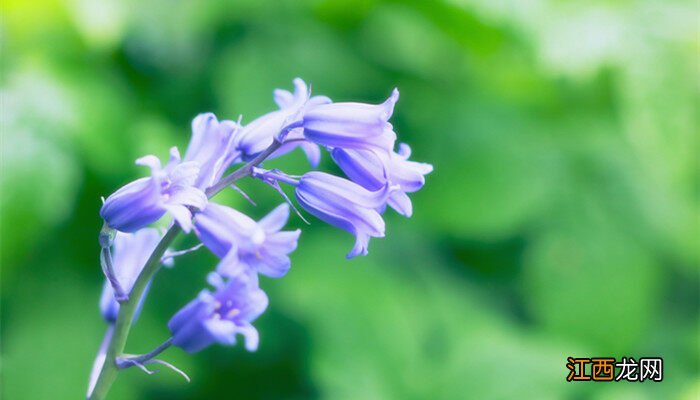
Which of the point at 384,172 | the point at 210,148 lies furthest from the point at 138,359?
the point at 384,172

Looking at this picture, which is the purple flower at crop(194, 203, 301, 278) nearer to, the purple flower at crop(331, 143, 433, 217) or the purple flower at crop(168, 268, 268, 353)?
the purple flower at crop(168, 268, 268, 353)

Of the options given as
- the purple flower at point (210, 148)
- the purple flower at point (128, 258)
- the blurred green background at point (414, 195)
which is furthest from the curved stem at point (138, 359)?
the blurred green background at point (414, 195)

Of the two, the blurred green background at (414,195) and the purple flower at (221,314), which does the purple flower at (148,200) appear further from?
the blurred green background at (414,195)

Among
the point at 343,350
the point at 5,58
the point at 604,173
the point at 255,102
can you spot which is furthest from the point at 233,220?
the point at 604,173

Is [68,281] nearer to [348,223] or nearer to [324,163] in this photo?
[324,163]

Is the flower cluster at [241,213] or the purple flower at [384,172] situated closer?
the flower cluster at [241,213]

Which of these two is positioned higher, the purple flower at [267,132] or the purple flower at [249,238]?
the purple flower at [267,132]
